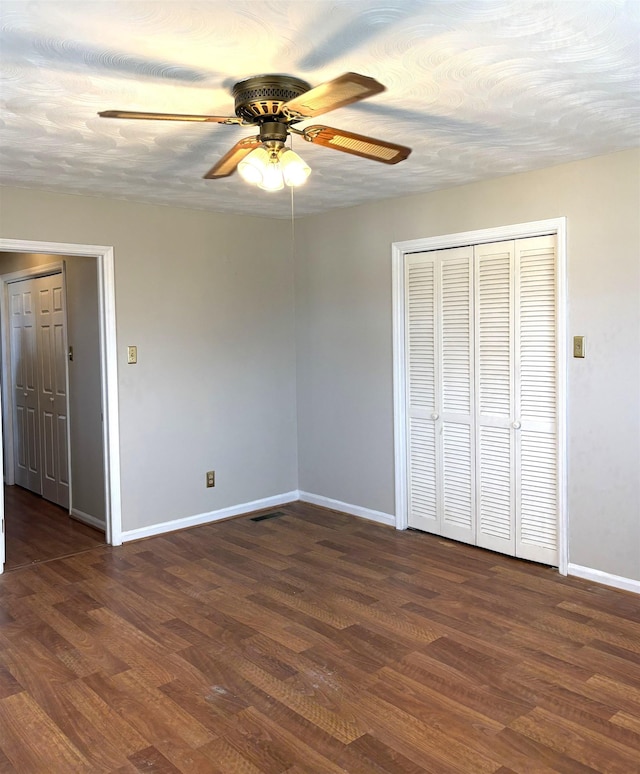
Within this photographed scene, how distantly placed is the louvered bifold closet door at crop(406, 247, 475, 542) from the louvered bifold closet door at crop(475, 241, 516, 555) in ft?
0.27

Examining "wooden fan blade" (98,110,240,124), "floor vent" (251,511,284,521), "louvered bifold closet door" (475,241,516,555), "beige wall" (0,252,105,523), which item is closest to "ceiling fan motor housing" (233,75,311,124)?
"wooden fan blade" (98,110,240,124)

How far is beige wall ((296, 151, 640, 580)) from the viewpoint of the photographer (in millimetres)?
3523

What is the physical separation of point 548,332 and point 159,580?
8.91ft

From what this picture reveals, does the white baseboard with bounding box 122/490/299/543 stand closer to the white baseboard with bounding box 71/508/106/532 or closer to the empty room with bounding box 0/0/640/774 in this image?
the empty room with bounding box 0/0/640/774

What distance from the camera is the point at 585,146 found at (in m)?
3.34

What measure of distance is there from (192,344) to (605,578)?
3.14 meters

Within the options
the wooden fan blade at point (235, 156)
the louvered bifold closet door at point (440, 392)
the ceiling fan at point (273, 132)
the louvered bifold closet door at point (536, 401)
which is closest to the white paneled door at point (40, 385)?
the louvered bifold closet door at point (440, 392)

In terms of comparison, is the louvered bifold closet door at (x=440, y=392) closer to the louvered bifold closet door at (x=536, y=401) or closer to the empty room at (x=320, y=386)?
the empty room at (x=320, y=386)

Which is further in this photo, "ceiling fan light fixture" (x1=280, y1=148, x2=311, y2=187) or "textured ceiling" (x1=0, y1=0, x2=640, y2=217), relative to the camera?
"ceiling fan light fixture" (x1=280, y1=148, x2=311, y2=187)

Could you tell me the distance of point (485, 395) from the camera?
4.23 metres

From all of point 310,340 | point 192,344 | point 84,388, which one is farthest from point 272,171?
point 84,388

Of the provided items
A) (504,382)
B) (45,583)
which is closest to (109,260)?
(45,583)

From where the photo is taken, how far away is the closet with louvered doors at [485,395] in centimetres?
393

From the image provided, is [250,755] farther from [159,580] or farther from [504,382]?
[504,382]
